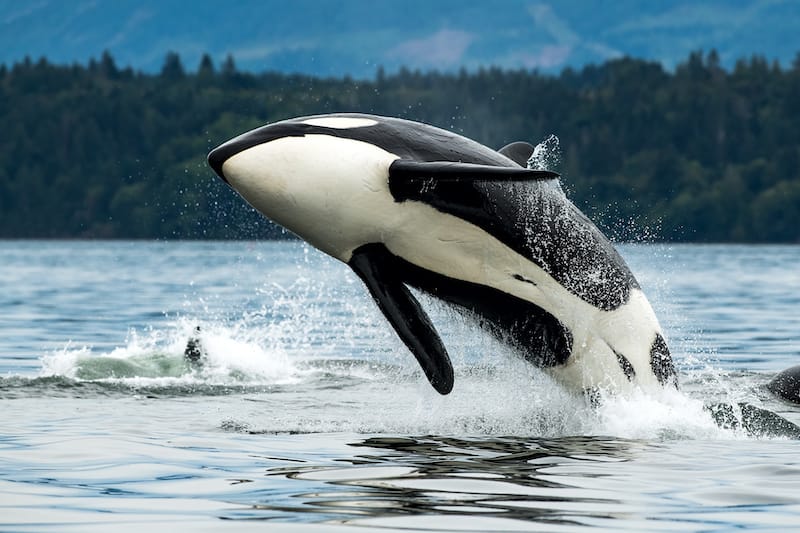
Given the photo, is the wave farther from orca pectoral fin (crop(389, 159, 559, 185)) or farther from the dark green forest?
the dark green forest

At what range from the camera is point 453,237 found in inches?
446

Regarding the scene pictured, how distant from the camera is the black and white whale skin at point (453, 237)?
1086 centimetres

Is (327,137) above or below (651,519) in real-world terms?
above

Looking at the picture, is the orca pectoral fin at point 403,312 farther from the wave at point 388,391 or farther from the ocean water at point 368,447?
the wave at point 388,391

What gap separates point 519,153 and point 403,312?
2202mm

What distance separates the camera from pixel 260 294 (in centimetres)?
4025

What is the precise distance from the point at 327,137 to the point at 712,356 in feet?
39.0

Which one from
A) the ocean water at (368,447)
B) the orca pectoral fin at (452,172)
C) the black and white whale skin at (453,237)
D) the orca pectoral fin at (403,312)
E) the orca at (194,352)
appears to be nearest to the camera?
the ocean water at (368,447)

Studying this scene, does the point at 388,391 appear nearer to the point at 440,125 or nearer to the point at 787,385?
the point at 787,385

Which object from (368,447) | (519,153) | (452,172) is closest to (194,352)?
(519,153)

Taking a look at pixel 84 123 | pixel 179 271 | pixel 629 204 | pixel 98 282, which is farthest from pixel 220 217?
pixel 98 282

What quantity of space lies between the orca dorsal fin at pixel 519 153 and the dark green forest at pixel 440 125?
9535 cm

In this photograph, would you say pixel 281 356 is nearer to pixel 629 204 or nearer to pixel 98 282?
pixel 98 282

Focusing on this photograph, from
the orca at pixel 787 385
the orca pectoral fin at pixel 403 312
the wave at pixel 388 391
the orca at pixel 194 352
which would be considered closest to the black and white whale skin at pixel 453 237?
the orca pectoral fin at pixel 403 312
